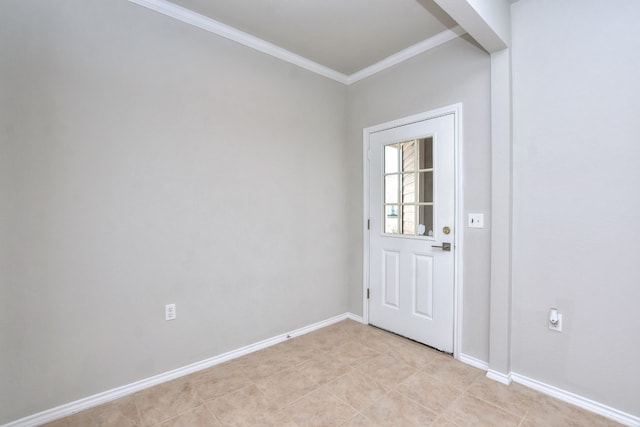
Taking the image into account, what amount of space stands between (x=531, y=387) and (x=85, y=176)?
3206 mm

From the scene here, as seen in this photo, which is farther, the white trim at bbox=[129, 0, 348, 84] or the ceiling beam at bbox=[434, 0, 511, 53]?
the white trim at bbox=[129, 0, 348, 84]

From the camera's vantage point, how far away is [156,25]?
6.70ft

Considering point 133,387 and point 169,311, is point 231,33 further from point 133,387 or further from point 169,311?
point 133,387

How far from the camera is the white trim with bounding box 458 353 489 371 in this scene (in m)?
2.21

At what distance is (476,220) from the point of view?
7.37 feet

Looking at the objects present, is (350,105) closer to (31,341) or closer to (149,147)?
(149,147)

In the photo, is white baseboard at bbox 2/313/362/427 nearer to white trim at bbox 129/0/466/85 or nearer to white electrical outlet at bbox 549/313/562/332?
white electrical outlet at bbox 549/313/562/332

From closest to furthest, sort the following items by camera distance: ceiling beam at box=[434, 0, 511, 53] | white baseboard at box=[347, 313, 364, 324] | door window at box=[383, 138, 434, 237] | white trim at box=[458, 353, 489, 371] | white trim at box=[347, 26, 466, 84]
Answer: ceiling beam at box=[434, 0, 511, 53], white trim at box=[458, 353, 489, 371], white trim at box=[347, 26, 466, 84], door window at box=[383, 138, 434, 237], white baseboard at box=[347, 313, 364, 324]

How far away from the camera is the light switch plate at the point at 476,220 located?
2218mm

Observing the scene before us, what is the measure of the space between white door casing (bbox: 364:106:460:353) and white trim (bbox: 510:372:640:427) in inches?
20.4

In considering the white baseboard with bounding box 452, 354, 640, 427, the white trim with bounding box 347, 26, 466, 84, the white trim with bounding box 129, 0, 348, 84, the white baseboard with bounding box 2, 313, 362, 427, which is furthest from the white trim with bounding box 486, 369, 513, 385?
the white trim with bounding box 129, 0, 348, 84

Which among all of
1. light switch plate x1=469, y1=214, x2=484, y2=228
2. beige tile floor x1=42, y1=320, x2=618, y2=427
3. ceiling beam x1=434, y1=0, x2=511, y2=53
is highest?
ceiling beam x1=434, y1=0, x2=511, y2=53

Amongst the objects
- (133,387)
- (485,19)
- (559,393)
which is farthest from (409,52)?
(133,387)

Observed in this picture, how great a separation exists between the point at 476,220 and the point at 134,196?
8.10 feet
